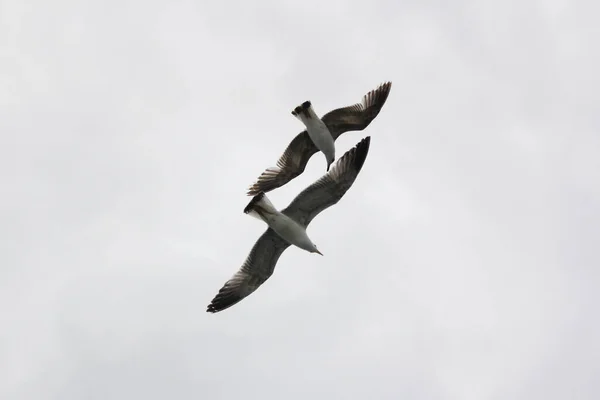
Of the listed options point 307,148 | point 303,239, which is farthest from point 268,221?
point 307,148

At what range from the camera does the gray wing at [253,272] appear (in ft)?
71.5

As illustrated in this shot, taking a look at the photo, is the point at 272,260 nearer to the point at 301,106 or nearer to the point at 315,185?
the point at 315,185

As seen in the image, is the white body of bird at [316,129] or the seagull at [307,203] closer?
the seagull at [307,203]

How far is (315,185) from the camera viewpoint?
2059 centimetres

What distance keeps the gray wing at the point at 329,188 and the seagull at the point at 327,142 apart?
3.16 metres

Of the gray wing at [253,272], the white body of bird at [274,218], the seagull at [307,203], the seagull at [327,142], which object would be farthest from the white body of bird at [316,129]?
the white body of bird at [274,218]

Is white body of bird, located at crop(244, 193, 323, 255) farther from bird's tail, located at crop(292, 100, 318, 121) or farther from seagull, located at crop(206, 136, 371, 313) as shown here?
bird's tail, located at crop(292, 100, 318, 121)

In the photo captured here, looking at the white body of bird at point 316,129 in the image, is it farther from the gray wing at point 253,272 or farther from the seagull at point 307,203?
the gray wing at point 253,272

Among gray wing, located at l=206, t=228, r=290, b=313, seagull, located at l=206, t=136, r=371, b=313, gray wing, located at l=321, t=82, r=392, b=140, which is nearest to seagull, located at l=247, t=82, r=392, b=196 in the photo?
gray wing, located at l=321, t=82, r=392, b=140

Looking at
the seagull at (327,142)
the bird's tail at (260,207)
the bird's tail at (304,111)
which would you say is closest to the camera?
the bird's tail at (260,207)

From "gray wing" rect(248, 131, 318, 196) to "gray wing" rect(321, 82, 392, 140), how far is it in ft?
2.35

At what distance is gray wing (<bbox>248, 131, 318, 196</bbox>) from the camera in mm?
24438

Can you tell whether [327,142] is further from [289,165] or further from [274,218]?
[274,218]

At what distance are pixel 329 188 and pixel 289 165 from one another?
415 centimetres
